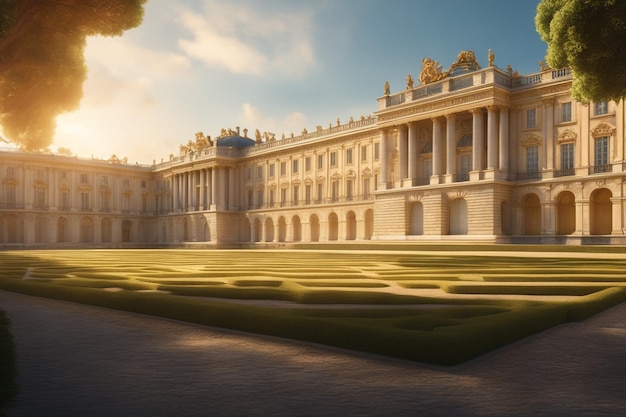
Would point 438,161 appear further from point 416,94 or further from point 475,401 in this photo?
point 475,401

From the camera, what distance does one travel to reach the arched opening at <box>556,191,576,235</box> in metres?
47.5

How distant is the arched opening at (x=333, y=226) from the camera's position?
70.7 metres

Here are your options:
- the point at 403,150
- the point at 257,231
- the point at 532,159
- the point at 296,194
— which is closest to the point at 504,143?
the point at 532,159

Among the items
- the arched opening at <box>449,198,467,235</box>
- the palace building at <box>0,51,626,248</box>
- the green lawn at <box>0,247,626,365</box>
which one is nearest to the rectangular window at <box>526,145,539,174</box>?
the palace building at <box>0,51,626,248</box>

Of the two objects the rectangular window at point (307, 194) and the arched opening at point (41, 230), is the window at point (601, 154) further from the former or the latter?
the arched opening at point (41, 230)

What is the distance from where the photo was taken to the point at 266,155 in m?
80.3

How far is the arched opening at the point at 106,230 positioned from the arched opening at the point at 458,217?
63777 millimetres

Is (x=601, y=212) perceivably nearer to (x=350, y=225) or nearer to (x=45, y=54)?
(x=350, y=225)

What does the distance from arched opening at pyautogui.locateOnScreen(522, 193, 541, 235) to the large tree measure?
39958 millimetres

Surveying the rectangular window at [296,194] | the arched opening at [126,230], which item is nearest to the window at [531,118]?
the rectangular window at [296,194]

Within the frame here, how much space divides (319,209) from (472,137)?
2504 cm

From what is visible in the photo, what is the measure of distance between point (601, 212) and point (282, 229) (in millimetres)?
43780

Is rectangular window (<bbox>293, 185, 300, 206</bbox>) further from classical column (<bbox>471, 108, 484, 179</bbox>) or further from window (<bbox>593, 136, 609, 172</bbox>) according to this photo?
window (<bbox>593, 136, 609, 172</bbox>)

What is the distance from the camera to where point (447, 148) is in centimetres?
5297
